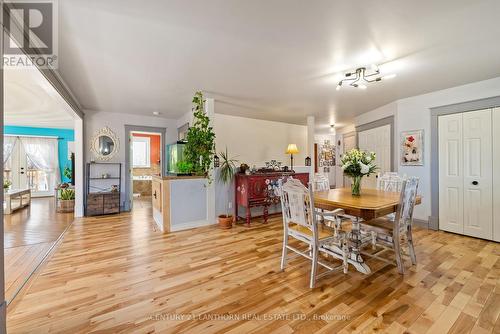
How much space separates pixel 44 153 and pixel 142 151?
3036mm

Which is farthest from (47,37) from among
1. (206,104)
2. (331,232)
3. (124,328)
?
(331,232)

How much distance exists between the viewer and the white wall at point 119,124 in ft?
15.8

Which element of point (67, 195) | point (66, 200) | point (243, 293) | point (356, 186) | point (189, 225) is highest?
point (356, 186)

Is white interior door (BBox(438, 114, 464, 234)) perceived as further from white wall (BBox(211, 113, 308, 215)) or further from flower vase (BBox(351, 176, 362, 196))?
white wall (BBox(211, 113, 308, 215))

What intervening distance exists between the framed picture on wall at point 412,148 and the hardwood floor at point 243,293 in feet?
5.06

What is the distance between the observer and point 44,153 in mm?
7180

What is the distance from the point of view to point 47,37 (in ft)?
6.47

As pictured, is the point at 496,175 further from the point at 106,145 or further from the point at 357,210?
the point at 106,145

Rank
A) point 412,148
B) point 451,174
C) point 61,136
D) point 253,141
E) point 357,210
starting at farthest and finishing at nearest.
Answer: point 61,136
point 253,141
point 412,148
point 451,174
point 357,210

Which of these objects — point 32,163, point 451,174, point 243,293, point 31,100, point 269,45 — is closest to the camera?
point 243,293

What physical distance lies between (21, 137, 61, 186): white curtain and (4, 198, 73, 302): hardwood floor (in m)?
2.58

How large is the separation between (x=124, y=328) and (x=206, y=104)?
10.8 feet

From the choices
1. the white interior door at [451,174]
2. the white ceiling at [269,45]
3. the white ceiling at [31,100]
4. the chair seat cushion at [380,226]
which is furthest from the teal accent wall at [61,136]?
the white interior door at [451,174]

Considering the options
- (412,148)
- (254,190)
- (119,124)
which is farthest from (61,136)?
(412,148)
